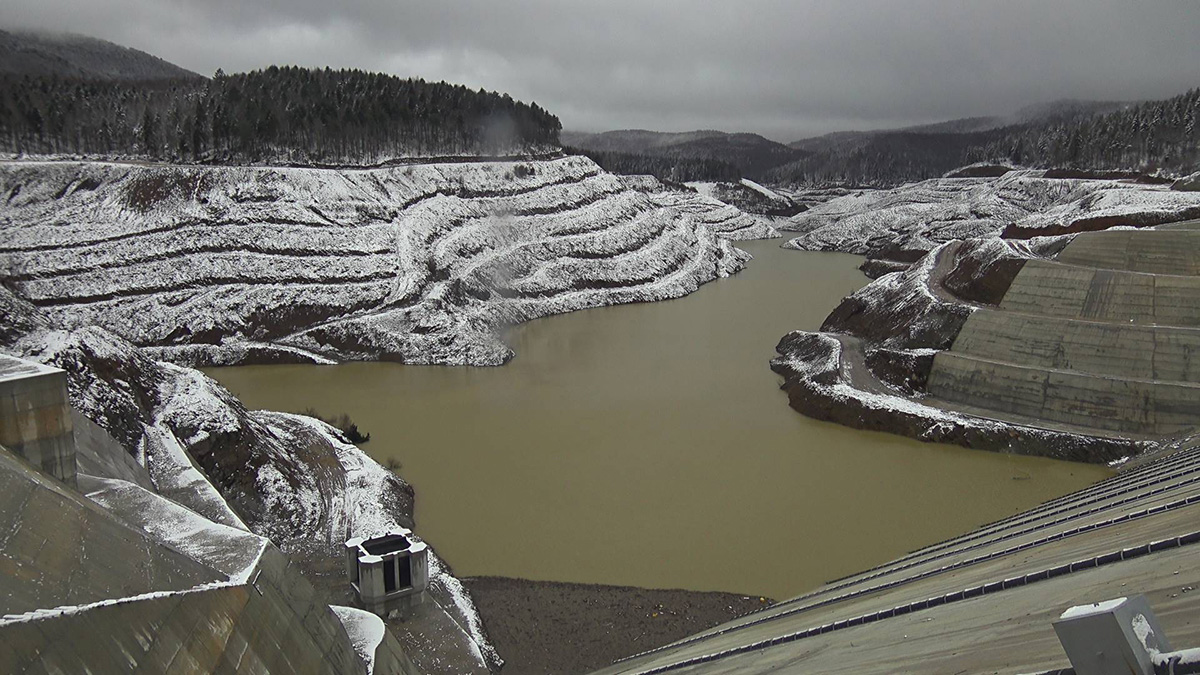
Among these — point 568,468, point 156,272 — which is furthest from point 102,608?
point 156,272

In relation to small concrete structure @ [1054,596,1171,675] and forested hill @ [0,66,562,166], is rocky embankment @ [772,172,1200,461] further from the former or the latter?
forested hill @ [0,66,562,166]

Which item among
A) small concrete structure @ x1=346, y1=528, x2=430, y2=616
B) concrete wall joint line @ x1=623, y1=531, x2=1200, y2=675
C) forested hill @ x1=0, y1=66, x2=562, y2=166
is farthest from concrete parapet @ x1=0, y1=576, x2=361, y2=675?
forested hill @ x1=0, y1=66, x2=562, y2=166

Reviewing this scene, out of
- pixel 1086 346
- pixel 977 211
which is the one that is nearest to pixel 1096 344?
pixel 1086 346

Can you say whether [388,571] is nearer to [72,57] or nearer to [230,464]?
[230,464]

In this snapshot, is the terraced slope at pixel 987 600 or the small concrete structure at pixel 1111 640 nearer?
→ the small concrete structure at pixel 1111 640

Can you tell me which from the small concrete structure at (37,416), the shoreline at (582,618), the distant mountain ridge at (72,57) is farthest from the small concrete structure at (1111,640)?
the distant mountain ridge at (72,57)

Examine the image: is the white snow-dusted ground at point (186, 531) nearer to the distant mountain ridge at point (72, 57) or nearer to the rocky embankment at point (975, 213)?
the rocky embankment at point (975, 213)
